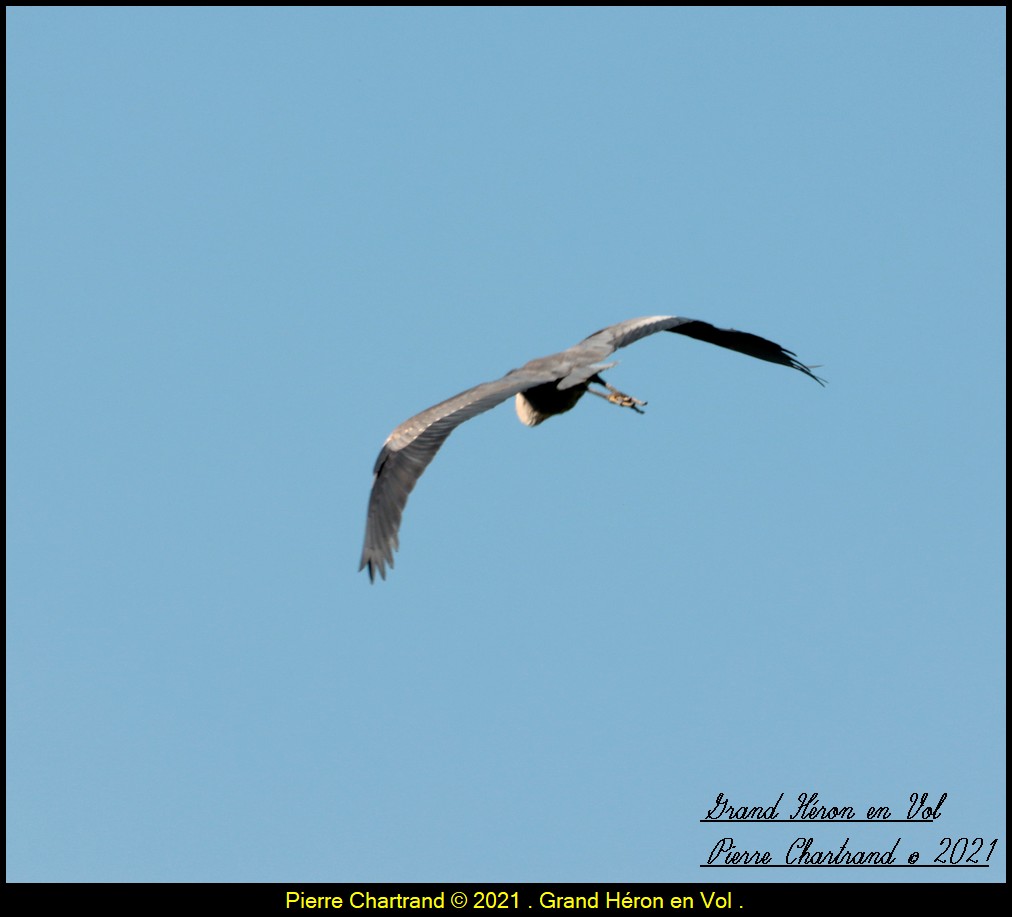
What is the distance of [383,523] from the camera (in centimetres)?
1586

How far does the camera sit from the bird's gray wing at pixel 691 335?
18.6m

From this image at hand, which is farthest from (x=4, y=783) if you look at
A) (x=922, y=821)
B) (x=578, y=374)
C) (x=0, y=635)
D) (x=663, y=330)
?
(x=922, y=821)

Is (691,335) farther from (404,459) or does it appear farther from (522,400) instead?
(404,459)

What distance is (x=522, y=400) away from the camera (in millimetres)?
19547

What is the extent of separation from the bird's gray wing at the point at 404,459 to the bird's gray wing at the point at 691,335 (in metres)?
1.90

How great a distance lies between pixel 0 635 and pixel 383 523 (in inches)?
251

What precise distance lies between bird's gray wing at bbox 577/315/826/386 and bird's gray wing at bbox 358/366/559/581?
190 centimetres

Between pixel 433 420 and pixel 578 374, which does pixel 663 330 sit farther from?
pixel 433 420

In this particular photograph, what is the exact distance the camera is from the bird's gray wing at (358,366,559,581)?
15.7 m

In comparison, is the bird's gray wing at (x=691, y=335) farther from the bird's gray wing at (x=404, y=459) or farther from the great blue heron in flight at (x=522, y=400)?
the bird's gray wing at (x=404, y=459)

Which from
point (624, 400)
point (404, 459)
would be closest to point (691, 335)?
point (624, 400)

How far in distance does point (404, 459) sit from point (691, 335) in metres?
5.64

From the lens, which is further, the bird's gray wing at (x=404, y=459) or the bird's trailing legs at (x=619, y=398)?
the bird's trailing legs at (x=619, y=398)

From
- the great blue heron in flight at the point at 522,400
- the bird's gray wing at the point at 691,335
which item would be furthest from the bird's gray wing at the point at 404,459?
the bird's gray wing at the point at 691,335
